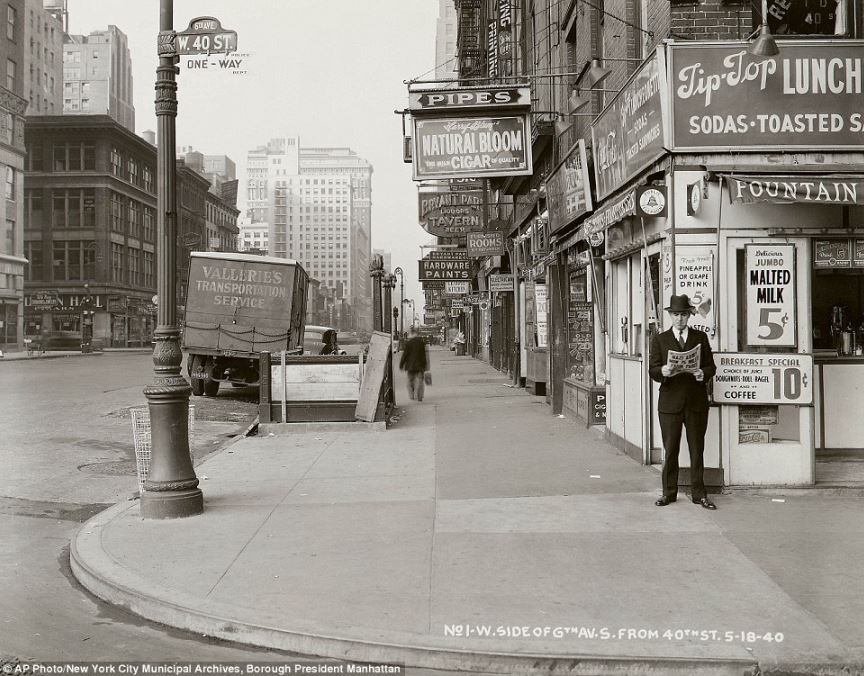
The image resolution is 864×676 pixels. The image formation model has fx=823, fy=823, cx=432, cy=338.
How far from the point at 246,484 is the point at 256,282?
11892 mm

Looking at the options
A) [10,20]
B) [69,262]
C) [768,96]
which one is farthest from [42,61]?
[768,96]

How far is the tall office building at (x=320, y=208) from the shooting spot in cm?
13475

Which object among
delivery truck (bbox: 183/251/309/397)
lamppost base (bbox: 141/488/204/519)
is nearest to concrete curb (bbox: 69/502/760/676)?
lamppost base (bbox: 141/488/204/519)

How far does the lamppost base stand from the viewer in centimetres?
751

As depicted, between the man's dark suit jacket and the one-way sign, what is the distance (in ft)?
16.1

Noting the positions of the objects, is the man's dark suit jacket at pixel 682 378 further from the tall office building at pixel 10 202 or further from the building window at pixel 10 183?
the building window at pixel 10 183

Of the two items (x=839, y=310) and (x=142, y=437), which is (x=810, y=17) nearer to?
(x=839, y=310)

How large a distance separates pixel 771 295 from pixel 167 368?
19.8ft

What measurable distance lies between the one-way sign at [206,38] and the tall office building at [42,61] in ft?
264

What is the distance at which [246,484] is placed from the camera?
30.1ft

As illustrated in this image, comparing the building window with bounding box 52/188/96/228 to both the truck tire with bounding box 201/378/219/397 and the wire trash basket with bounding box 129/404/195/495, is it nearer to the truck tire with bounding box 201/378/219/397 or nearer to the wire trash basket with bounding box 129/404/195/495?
the truck tire with bounding box 201/378/219/397

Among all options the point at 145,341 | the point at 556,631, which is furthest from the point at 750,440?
the point at 145,341

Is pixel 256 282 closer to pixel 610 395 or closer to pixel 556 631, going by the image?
pixel 610 395

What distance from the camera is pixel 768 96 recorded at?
8.43 meters
